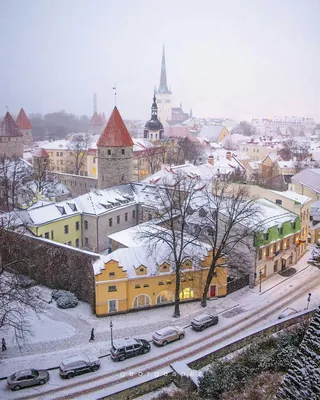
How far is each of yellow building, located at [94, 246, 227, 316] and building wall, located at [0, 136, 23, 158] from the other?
39.0m

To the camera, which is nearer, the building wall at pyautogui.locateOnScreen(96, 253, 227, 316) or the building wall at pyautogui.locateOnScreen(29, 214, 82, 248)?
the building wall at pyautogui.locateOnScreen(96, 253, 227, 316)

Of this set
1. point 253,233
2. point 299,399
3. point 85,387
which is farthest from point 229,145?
point 299,399

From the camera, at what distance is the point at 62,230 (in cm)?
2766

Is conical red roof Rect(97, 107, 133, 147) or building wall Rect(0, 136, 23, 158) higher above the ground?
conical red roof Rect(97, 107, 133, 147)

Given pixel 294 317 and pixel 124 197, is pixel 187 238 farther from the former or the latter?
pixel 124 197

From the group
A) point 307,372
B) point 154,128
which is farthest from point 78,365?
point 154,128

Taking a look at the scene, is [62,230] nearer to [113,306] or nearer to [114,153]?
[114,153]

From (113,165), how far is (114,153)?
0.98 m

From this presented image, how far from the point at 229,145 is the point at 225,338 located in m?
64.2

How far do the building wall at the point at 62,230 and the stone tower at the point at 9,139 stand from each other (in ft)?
95.2

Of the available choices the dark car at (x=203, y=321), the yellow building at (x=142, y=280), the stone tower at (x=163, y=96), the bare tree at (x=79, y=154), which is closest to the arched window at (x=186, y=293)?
the yellow building at (x=142, y=280)

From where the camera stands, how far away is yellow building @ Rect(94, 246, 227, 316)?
760 inches

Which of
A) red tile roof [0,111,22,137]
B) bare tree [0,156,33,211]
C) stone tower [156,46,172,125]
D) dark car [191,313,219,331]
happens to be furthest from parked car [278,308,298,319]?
stone tower [156,46,172,125]

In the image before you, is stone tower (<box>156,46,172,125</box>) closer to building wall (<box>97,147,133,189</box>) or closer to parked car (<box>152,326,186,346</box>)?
building wall (<box>97,147,133,189</box>)
